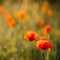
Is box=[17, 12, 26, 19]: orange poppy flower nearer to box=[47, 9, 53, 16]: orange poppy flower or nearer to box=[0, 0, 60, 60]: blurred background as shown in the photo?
box=[0, 0, 60, 60]: blurred background

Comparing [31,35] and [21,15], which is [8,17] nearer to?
[21,15]

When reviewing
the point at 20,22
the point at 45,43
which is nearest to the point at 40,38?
the point at 45,43

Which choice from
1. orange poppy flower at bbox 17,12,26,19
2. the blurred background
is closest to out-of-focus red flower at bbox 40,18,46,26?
the blurred background

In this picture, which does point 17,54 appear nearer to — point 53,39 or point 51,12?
point 53,39

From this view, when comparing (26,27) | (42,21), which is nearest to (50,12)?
(42,21)

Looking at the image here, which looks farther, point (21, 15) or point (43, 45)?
point (21, 15)

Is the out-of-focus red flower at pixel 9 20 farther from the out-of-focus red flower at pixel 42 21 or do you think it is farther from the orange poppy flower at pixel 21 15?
the out-of-focus red flower at pixel 42 21

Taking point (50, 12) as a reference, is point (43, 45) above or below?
below
